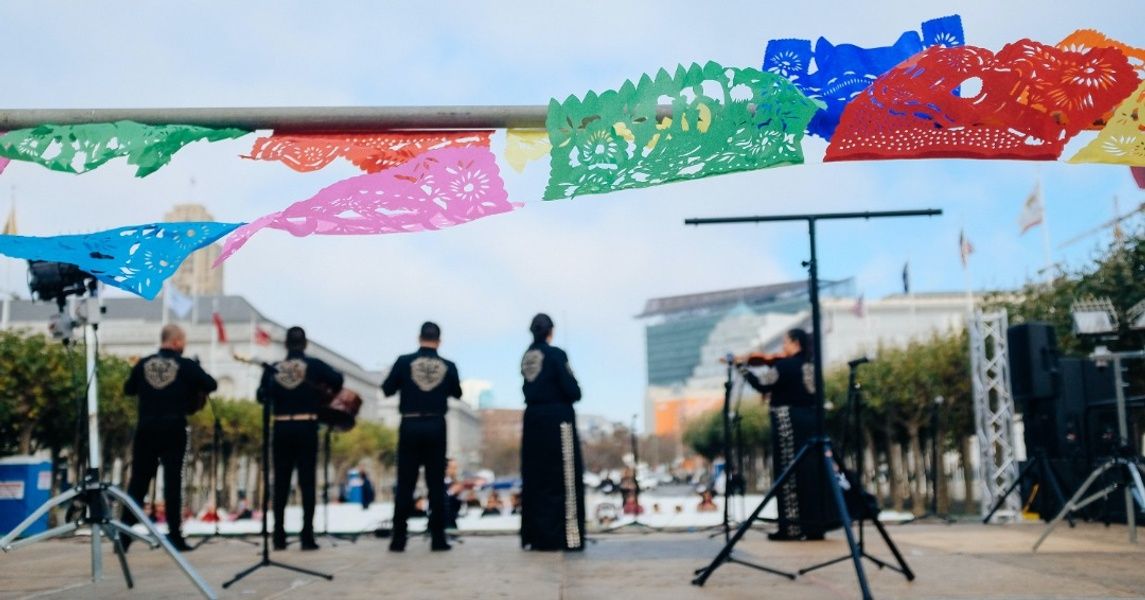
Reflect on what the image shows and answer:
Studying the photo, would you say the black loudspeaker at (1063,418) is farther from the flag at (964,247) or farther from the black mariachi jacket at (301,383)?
the flag at (964,247)

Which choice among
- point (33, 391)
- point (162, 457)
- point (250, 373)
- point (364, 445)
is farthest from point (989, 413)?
point (250, 373)

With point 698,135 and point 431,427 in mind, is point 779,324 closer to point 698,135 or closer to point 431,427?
point 431,427

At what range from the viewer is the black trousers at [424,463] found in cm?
835

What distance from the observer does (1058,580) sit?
18.2ft

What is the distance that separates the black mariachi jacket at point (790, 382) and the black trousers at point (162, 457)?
499 centimetres

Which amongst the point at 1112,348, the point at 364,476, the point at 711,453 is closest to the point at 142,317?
the point at 711,453

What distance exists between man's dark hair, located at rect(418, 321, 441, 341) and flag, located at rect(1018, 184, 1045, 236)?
77.4ft

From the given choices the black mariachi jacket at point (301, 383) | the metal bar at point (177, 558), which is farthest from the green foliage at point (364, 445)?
the metal bar at point (177, 558)

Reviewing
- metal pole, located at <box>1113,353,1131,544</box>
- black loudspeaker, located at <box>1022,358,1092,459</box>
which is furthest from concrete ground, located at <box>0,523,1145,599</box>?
black loudspeaker, located at <box>1022,358,1092,459</box>

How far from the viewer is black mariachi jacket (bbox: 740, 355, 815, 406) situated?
28.3ft

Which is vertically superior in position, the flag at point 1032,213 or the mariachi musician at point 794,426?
the flag at point 1032,213

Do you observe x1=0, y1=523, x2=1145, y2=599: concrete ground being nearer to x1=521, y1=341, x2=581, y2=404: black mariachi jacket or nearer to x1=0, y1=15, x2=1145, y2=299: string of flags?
x1=521, y1=341, x2=581, y2=404: black mariachi jacket

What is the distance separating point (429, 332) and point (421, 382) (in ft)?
1.45

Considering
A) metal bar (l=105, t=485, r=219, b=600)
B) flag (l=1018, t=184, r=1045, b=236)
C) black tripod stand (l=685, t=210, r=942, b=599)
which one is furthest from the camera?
flag (l=1018, t=184, r=1045, b=236)
